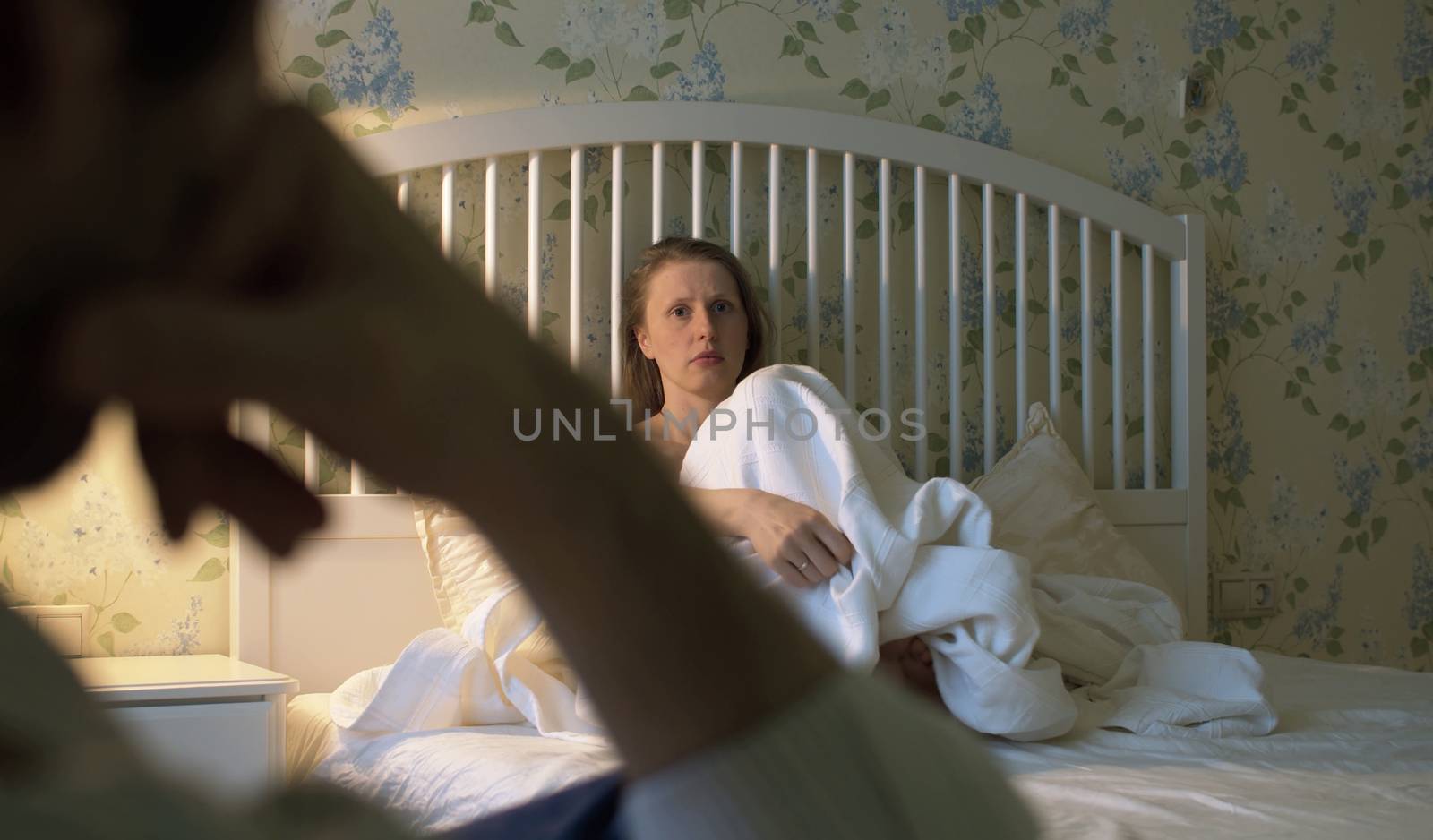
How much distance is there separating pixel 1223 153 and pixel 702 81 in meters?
1.17

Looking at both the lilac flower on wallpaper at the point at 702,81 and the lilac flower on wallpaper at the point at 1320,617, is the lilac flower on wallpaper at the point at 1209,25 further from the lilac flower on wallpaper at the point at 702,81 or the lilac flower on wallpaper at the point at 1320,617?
the lilac flower on wallpaper at the point at 1320,617

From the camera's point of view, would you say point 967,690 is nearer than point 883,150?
Yes

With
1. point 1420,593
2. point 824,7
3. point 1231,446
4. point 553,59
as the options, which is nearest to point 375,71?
point 553,59

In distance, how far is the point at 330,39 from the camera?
2.11 meters

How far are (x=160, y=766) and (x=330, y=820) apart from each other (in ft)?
0.07

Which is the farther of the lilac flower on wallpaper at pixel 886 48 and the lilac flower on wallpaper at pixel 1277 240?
the lilac flower on wallpaper at pixel 1277 240

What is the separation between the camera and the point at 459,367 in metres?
0.14

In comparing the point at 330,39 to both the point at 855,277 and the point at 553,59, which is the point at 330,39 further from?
the point at 855,277

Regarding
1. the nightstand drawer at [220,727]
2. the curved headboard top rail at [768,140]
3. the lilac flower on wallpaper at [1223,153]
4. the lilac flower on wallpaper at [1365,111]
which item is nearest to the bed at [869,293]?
the curved headboard top rail at [768,140]

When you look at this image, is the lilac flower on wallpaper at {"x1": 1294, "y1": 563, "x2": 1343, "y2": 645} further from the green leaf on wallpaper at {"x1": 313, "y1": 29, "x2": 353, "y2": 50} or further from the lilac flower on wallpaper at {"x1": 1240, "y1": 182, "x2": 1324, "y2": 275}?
the green leaf on wallpaper at {"x1": 313, "y1": 29, "x2": 353, "y2": 50}

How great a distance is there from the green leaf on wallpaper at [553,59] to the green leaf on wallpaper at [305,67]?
0.39m

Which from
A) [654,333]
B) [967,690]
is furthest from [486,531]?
[654,333]

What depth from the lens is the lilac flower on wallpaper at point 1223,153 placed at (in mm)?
2564

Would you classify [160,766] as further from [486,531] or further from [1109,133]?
[1109,133]
